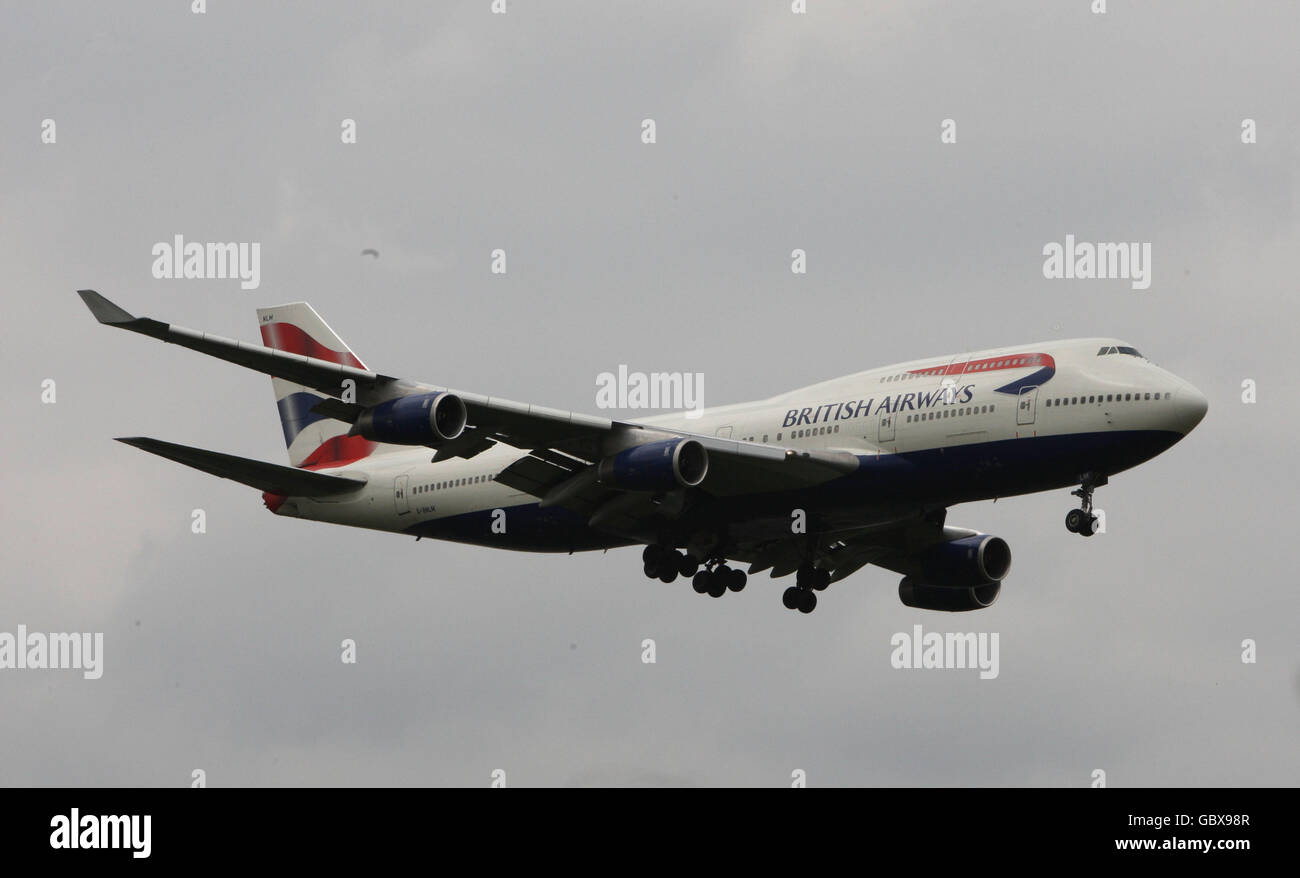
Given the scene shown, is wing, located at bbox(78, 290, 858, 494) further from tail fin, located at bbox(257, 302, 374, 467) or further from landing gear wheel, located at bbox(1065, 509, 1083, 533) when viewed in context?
tail fin, located at bbox(257, 302, 374, 467)

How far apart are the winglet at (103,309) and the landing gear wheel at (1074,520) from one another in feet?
74.2

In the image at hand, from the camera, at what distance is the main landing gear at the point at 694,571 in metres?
55.1

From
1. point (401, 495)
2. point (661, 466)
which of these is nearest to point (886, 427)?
point (661, 466)

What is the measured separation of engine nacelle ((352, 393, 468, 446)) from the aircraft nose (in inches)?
683

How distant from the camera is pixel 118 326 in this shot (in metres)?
41.8

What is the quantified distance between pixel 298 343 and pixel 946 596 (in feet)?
74.7

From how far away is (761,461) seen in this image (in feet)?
165

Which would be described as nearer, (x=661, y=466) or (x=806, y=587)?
(x=661, y=466)

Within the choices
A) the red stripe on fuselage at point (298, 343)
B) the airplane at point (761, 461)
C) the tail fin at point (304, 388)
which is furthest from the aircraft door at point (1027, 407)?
the red stripe on fuselage at point (298, 343)

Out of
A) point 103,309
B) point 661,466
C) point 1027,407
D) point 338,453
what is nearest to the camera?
point 103,309

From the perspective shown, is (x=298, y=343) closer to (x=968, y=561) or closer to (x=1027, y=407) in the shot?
(x=968, y=561)

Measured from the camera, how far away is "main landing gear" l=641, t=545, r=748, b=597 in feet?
181

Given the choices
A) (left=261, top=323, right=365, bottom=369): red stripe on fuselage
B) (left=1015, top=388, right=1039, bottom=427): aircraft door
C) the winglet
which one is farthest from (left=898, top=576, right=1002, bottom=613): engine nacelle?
the winglet

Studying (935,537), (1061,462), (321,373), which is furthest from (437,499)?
(1061,462)
